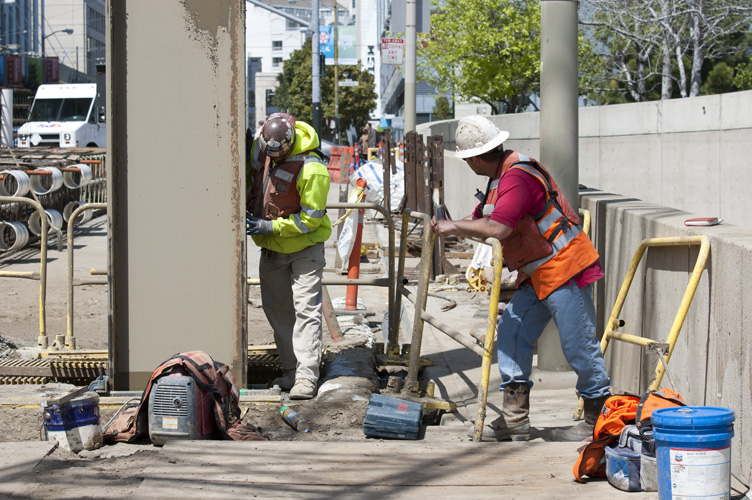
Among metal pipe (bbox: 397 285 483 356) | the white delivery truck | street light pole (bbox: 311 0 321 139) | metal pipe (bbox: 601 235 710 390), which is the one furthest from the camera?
street light pole (bbox: 311 0 321 139)

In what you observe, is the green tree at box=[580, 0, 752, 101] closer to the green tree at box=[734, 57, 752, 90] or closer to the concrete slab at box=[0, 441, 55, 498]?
the green tree at box=[734, 57, 752, 90]

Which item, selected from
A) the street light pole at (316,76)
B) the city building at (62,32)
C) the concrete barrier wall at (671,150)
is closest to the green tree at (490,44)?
the street light pole at (316,76)

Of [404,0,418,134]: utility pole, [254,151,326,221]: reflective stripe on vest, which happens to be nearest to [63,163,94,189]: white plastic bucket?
[404,0,418,134]: utility pole

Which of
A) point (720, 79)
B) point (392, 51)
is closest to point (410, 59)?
point (392, 51)

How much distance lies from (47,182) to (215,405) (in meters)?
11.9

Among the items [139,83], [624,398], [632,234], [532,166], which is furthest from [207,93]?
[624,398]

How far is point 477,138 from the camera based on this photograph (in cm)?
462

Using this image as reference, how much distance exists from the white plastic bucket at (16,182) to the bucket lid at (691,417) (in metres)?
12.3

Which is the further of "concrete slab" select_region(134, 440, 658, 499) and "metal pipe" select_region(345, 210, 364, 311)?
"metal pipe" select_region(345, 210, 364, 311)

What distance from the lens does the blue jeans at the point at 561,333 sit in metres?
4.59

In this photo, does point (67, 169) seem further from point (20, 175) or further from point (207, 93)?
point (207, 93)

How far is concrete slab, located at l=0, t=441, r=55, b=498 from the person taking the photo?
3615mm

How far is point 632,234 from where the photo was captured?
5.48 m

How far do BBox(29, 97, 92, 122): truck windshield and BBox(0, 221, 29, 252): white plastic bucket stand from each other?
19565mm
